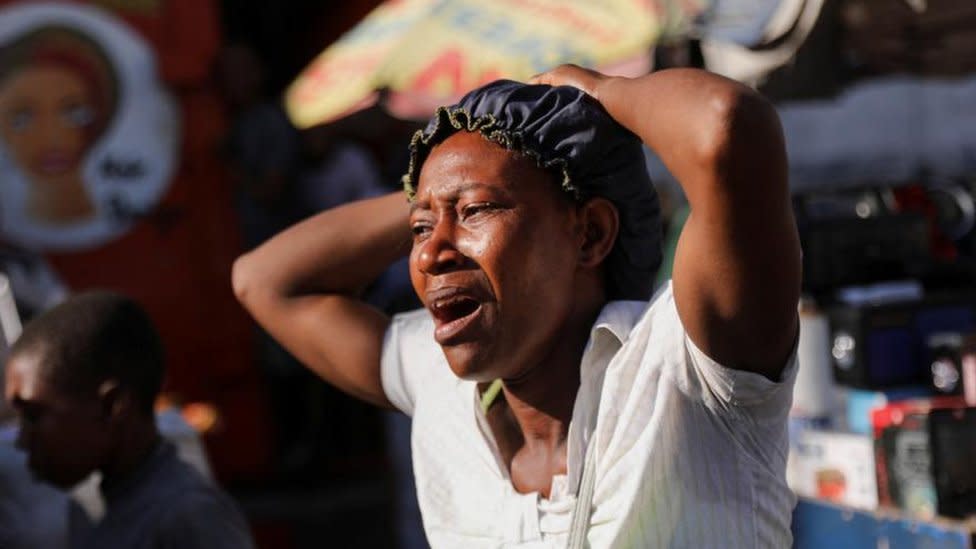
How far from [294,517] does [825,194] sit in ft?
10.4

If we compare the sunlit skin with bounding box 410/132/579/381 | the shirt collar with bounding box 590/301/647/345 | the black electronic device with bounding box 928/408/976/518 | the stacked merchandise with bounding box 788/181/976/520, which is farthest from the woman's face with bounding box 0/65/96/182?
the shirt collar with bounding box 590/301/647/345

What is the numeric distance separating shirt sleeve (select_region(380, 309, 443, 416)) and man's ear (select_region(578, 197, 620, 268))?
1.39ft

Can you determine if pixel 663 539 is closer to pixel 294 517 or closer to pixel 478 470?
pixel 478 470

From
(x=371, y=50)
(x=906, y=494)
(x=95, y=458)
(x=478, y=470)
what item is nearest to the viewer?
(x=478, y=470)

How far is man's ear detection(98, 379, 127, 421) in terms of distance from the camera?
326 centimetres

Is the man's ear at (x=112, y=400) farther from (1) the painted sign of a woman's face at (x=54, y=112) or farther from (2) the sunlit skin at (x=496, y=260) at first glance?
(1) the painted sign of a woman's face at (x=54, y=112)

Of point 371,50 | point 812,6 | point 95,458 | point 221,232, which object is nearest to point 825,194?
point 812,6

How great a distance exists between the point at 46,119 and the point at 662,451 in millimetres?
5863

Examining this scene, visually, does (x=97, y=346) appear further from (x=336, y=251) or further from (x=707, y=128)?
(x=707, y=128)

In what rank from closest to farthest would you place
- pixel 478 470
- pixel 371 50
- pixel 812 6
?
pixel 478 470, pixel 812 6, pixel 371 50

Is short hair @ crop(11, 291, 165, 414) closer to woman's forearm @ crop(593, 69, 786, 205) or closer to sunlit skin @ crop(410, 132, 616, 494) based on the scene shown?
sunlit skin @ crop(410, 132, 616, 494)

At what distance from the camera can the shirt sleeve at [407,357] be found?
2.71m

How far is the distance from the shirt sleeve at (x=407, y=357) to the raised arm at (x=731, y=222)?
72 centimetres

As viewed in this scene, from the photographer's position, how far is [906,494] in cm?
428
